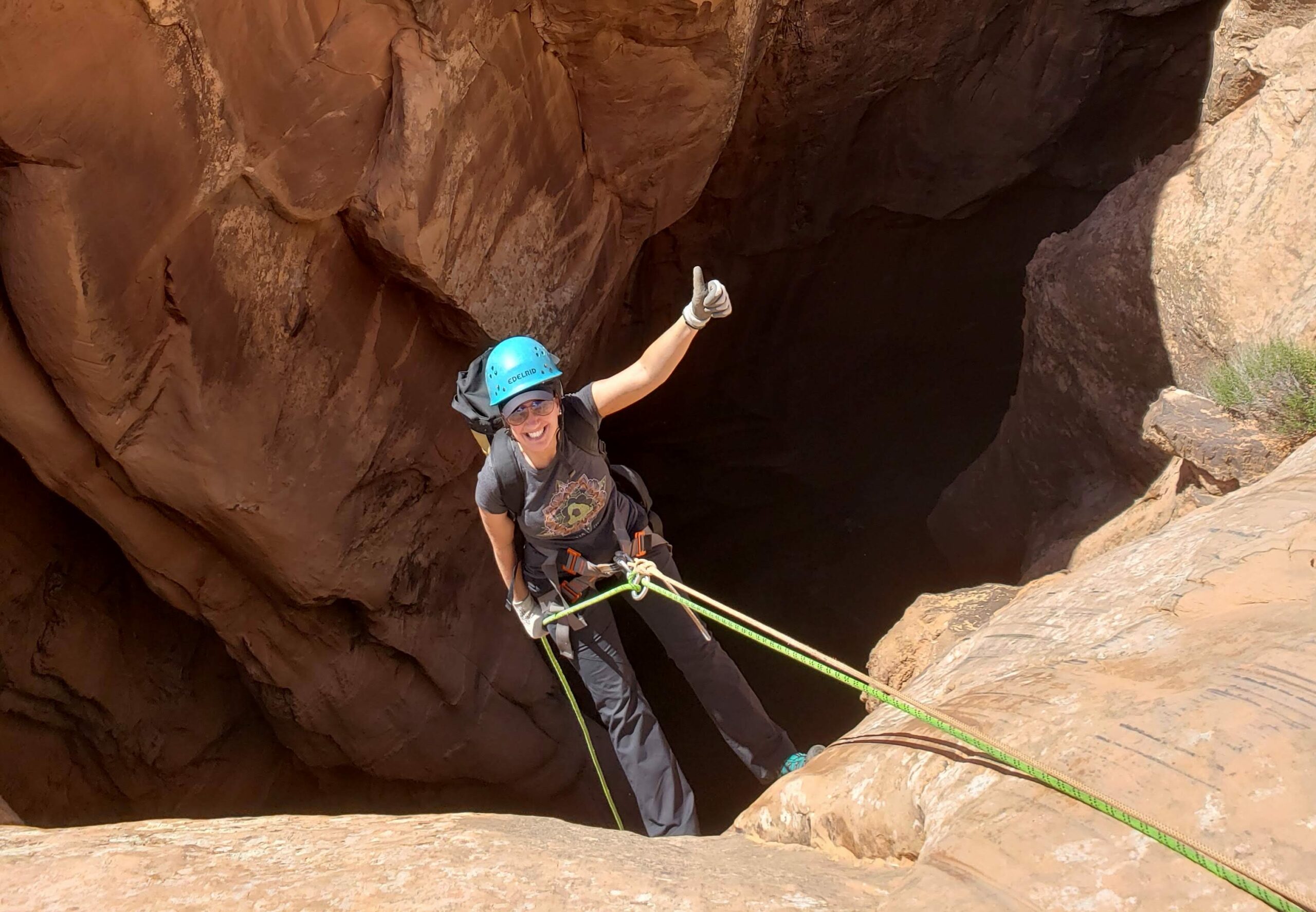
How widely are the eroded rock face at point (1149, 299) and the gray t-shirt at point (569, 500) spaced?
2.39 m

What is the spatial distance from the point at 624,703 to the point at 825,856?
5.32ft

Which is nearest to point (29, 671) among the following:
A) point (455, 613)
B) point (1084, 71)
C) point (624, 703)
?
point (455, 613)

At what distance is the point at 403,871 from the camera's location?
6.30 feet

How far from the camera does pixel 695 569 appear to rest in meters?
8.07

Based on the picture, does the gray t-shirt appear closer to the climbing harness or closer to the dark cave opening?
the climbing harness

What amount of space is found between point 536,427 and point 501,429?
0.24 meters

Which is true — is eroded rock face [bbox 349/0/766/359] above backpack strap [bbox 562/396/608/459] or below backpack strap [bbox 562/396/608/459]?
above

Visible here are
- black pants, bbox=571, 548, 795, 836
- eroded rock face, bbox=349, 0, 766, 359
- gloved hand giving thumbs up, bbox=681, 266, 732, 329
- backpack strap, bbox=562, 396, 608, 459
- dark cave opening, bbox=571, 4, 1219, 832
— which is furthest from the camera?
dark cave opening, bbox=571, 4, 1219, 832

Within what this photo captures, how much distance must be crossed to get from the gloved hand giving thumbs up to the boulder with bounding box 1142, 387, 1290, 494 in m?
1.78

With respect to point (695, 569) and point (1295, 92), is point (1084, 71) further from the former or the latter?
point (695, 569)

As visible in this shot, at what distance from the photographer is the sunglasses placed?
3029 millimetres

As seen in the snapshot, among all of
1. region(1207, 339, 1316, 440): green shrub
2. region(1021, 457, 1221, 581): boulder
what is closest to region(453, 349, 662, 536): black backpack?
region(1021, 457, 1221, 581): boulder

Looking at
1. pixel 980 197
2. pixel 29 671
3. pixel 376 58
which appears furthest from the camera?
pixel 980 197

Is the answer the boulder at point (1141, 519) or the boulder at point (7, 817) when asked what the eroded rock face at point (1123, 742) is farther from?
the boulder at point (7, 817)
